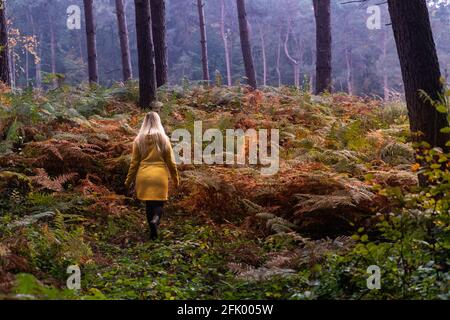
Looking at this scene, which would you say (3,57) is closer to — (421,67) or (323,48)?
(323,48)

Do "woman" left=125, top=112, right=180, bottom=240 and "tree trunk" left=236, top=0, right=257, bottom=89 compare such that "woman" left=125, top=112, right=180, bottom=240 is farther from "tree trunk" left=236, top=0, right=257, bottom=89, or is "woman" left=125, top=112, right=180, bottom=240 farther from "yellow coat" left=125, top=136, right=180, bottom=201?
"tree trunk" left=236, top=0, right=257, bottom=89

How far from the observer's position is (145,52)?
12.1m

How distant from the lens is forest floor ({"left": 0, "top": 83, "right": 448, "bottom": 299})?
536 centimetres

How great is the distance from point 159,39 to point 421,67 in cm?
892

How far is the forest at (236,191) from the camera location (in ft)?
15.7

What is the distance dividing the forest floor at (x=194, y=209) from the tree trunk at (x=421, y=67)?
43 cm

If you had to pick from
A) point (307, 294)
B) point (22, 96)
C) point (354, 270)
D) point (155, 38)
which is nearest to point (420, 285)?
point (354, 270)

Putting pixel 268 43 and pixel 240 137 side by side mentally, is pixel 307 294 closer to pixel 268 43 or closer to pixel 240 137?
pixel 240 137

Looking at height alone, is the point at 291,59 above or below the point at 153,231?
above

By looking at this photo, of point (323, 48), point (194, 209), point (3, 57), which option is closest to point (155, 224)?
point (194, 209)

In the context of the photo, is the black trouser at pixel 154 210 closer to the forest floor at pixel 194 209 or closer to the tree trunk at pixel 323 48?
the forest floor at pixel 194 209

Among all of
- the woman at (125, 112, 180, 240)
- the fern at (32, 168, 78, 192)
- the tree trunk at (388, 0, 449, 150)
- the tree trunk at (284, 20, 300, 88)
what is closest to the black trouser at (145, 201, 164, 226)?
the woman at (125, 112, 180, 240)

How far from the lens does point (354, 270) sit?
470 cm

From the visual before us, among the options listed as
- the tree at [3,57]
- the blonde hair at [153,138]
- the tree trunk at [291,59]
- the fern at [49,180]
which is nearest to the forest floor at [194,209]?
the fern at [49,180]
